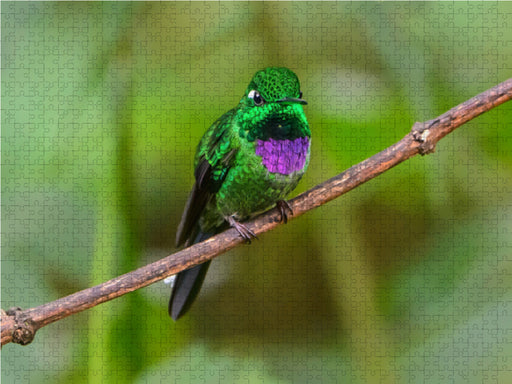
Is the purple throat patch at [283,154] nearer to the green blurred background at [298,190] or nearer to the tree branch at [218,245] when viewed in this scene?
the tree branch at [218,245]

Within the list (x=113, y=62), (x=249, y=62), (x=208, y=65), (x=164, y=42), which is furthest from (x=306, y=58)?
(x=113, y=62)

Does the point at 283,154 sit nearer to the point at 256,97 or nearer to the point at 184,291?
the point at 256,97

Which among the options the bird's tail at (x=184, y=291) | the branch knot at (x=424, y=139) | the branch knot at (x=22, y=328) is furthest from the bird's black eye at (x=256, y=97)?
the branch knot at (x=22, y=328)

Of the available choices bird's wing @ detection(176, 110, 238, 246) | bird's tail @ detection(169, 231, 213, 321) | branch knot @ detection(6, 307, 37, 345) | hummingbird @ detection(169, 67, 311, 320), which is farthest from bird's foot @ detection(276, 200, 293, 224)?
branch knot @ detection(6, 307, 37, 345)

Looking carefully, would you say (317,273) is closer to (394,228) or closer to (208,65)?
(394,228)

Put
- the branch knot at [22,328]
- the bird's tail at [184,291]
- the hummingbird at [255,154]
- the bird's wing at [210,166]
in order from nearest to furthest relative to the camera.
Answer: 1. the branch knot at [22,328]
2. the hummingbird at [255,154]
3. the bird's wing at [210,166]
4. the bird's tail at [184,291]

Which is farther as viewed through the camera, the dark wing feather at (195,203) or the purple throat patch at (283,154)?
the dark wing feather at (195,203)
